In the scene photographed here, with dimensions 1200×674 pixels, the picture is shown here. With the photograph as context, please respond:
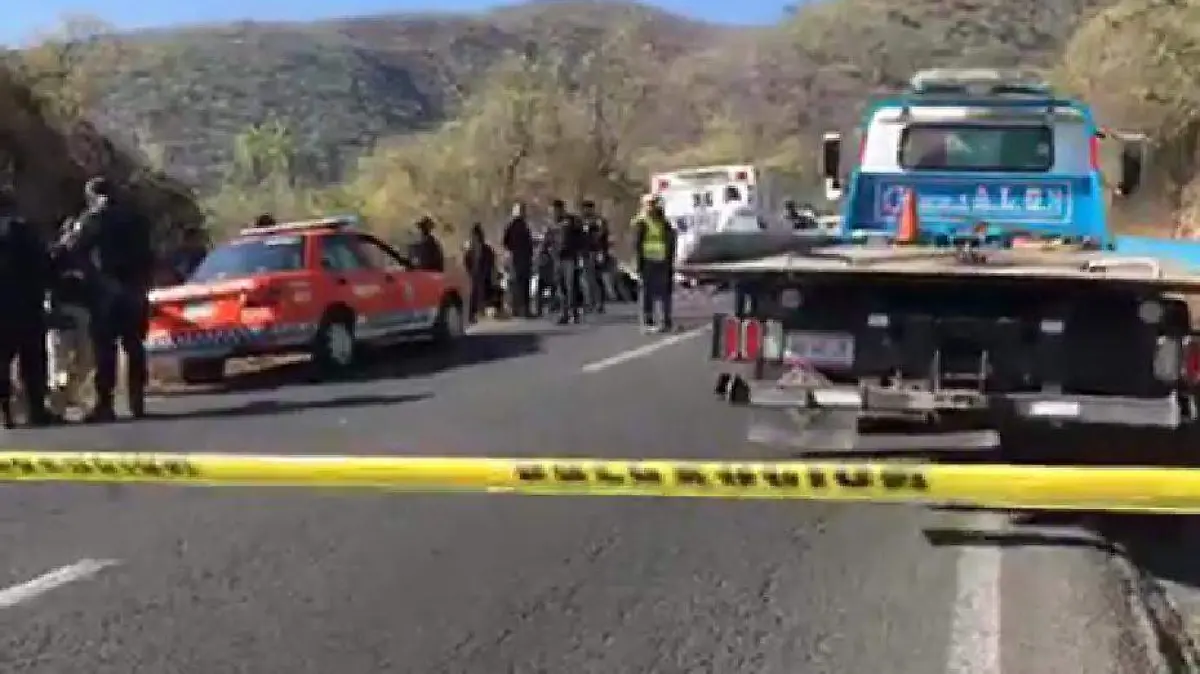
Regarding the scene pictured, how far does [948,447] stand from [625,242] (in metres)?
37.5

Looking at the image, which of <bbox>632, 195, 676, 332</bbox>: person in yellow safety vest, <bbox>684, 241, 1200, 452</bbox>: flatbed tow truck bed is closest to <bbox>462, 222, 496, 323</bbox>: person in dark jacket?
<bbox>632, 195, 676, 332</bbox>: person in yellow safety vest

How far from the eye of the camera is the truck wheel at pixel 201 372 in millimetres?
16672

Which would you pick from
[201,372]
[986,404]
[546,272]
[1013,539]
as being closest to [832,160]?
[986,404]

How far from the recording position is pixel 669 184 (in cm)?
3816

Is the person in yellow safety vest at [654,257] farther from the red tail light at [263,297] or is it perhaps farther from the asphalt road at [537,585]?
the asphalt road at [537,585]

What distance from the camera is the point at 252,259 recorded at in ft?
54.4

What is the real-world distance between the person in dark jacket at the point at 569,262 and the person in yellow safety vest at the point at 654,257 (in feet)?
8.39

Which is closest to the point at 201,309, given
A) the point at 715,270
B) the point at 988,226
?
the point at 988,226

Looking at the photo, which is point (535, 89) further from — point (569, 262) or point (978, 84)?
point (978, 84)

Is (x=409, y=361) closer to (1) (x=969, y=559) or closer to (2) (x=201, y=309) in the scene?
(2) (x=201, y=309)

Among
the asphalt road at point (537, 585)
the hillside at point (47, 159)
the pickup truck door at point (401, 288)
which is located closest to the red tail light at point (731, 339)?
the asphalt road at point (537, 585)

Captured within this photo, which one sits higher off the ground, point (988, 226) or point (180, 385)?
point (988, 226)

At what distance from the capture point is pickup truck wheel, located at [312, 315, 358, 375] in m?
16.4

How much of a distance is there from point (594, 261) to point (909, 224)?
15.1 m
